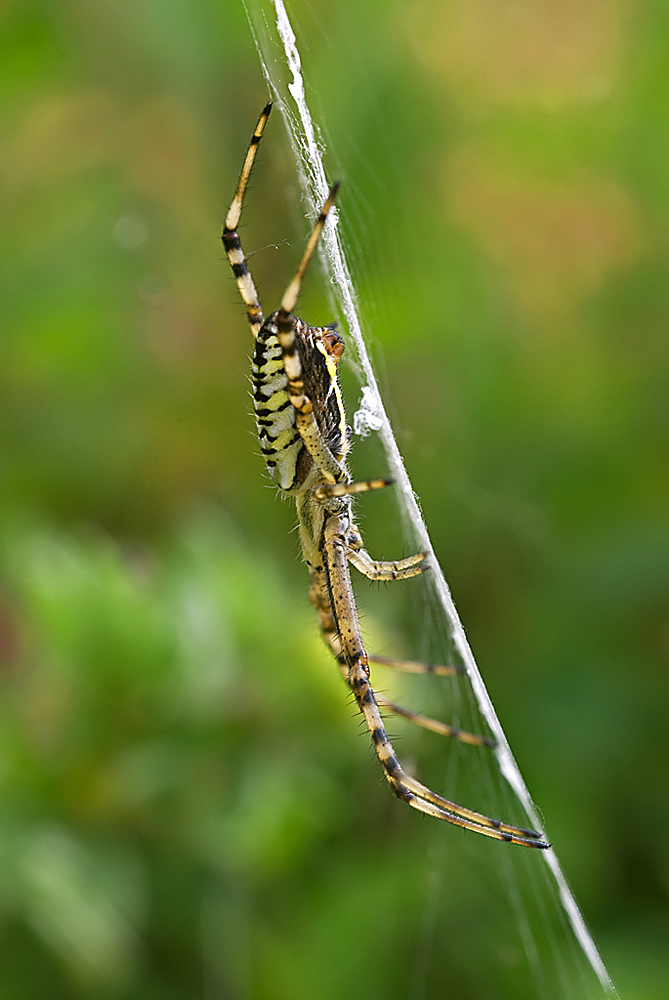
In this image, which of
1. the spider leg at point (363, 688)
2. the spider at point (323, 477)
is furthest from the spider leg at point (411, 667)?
the spider leg at point (363, 688)

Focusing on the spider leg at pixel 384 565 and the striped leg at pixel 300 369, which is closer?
the striped leg at pixel 300 369

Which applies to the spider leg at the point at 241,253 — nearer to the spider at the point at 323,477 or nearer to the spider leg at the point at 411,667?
the spider at the point at 323,477

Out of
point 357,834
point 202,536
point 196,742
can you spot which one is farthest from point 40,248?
point 357,834

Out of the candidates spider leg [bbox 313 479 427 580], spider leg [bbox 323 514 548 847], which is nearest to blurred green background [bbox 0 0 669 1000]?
spider leg [bbox 323 514 548 847]

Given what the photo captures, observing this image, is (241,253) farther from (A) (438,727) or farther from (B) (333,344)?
(A) (438,727)

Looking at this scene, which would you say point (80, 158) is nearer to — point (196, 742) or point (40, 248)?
point (40, 248)

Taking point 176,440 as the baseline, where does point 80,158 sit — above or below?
above
